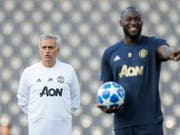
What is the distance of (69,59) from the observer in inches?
254

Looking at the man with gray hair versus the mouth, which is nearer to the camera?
the mouth

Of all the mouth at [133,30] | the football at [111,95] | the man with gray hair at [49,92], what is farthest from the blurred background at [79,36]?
the mouth at [133,30]

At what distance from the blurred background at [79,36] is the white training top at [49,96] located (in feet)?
8.23

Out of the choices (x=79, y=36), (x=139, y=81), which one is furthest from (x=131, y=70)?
(x=79, y=36)

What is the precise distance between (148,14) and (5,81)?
168 cm

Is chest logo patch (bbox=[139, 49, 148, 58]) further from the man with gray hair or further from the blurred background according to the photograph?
the blurred background

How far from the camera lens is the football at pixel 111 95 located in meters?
3.25

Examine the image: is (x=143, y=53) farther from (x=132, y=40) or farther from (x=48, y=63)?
(x=48, y=63)

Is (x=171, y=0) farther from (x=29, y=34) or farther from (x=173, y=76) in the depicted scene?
(x=29, y=34)

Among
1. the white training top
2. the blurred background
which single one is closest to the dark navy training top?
the white training top

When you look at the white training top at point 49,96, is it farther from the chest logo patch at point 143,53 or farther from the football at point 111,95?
the chest logo patch at point 143,53

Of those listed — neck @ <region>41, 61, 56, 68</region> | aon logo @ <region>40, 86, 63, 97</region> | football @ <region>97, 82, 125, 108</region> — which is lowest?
football @ <region>97, 82, 125, 108</region>

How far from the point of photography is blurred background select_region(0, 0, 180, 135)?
640cm

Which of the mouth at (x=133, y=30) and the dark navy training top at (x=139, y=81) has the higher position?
the mouth at (x=133, y=30)
